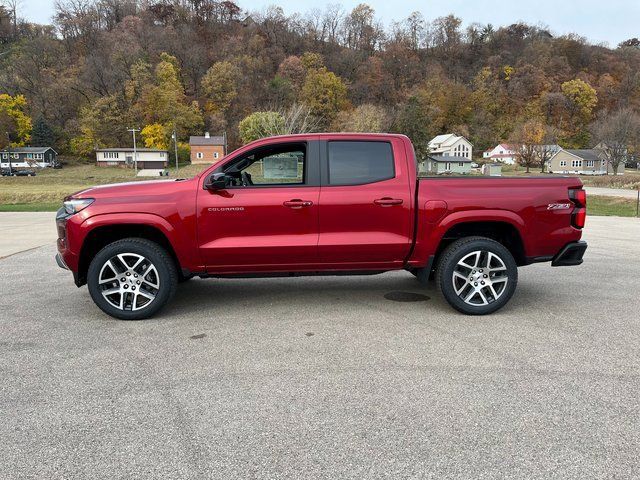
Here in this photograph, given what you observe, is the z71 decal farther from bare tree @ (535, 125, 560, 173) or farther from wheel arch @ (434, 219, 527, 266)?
bare tree @ (535, 125, 560, 173)

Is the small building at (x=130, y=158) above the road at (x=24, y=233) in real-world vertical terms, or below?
above

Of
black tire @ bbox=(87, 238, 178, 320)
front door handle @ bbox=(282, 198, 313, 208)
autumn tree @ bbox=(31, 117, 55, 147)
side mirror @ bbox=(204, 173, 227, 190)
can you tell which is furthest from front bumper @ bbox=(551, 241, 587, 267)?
autumn tree @ bbox=(31, 117, 55, 147)

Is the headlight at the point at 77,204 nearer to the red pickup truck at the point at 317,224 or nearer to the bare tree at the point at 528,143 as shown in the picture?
the red pickup truck at the point at 317,224

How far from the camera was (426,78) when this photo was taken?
4149 inches

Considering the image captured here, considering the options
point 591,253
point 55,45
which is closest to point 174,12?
point 55,45

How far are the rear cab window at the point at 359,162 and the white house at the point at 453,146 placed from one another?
91096 millimetres

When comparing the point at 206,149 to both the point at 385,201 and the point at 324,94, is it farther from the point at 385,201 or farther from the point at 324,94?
the point at 385,201

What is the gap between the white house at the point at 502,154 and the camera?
92650 millimetres

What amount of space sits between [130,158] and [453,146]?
60389 millimetres

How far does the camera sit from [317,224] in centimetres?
482

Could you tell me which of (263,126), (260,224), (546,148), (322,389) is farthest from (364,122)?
(322,389)

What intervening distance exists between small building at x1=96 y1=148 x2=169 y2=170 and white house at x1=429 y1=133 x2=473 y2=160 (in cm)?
5109

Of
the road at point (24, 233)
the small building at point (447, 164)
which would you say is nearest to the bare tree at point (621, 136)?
the small building at point (447, 164)

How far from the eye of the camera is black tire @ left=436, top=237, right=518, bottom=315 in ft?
16.0
